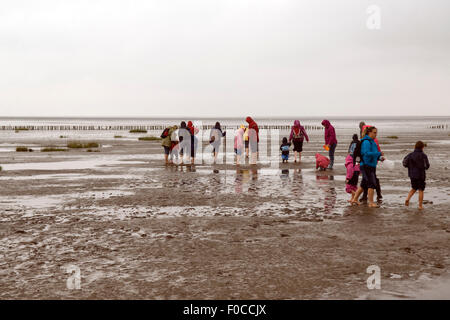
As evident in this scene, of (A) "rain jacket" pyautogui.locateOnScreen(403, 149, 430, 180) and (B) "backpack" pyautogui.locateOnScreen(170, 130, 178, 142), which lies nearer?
(A) "rain jacket" pyautogui.locateOnScreen(403, 149, 430, 180)

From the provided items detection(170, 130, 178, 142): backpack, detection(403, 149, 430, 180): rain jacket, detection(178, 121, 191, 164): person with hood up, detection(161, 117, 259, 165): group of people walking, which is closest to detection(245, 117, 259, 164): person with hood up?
detection(161, 117, 259, 165): group of people walking

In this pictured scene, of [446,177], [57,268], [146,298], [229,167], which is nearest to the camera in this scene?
[146,298]

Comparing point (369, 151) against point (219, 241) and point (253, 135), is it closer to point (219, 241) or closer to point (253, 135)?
point (219, 241)

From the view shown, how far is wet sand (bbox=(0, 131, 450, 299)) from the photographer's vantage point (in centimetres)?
645

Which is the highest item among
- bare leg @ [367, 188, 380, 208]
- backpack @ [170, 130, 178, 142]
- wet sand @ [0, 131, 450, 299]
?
backpack @ [170, 130, 178, 142]

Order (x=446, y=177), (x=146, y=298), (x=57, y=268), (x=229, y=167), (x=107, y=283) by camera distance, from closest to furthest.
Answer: (x=146, y=298) < (x=107, y=283) < (x=57, y=268) < (x=446, y=177) < (x=229, y=167)

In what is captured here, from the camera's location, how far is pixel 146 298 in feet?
19.8

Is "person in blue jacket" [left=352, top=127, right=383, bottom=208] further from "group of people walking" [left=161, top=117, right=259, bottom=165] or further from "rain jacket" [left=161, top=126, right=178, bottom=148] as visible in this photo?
"rain jacket" [left=161, top=126, right=178, bottom=148]

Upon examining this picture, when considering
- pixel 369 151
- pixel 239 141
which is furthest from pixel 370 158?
pixel 239 141

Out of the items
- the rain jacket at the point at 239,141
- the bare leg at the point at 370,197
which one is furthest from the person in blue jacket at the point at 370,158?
the rain jacket at the point at 239,141

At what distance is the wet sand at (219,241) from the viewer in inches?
254

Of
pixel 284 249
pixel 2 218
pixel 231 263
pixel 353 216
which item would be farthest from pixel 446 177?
pixel 2 218
